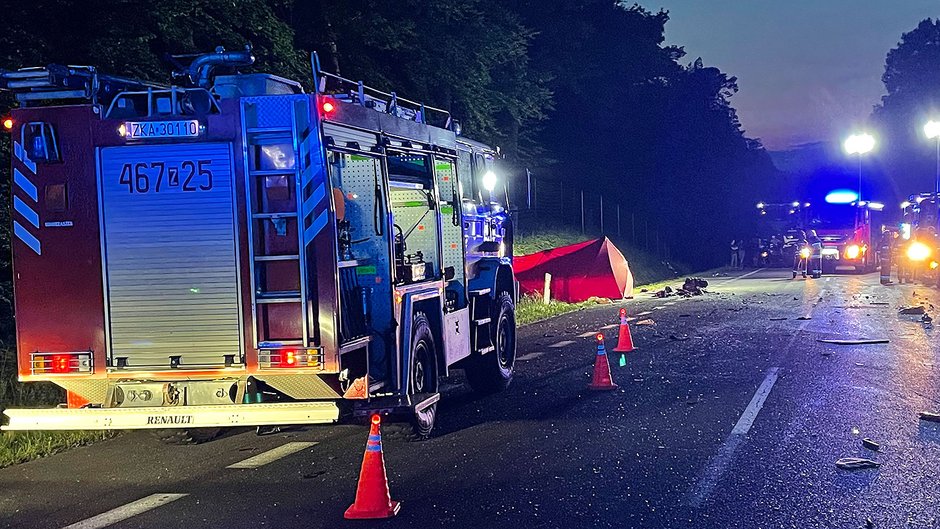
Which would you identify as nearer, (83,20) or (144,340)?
(144,340)

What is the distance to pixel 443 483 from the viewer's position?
7758 millimetres

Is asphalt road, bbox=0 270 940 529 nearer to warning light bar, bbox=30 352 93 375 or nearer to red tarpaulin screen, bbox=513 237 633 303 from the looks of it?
warning light bar, bbox=30 352 93 375

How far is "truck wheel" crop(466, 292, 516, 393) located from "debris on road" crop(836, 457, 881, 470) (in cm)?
485

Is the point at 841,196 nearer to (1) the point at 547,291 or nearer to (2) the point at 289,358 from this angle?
(1) the point at 547,291

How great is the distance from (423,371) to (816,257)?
3325 cm

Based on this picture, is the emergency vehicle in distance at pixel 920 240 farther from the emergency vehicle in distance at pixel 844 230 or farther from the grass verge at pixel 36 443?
the grass verge at pixel 36 443

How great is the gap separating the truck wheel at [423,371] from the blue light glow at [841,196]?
36773mm

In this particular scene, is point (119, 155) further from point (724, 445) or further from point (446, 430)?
point (724, 445)

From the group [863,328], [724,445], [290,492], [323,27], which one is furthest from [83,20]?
[863,328]

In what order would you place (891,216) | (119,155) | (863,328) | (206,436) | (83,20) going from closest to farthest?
(119,155) < (206,436) < (83,20) < (863,328) < (891,216)

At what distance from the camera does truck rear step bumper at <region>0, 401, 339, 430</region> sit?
789cm

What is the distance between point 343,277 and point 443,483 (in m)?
1.97

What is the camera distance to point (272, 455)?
29.7 feet

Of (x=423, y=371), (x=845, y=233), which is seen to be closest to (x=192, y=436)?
(x=423, y=371)
